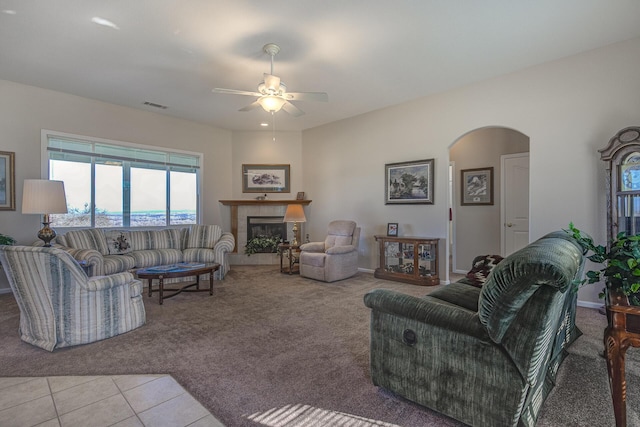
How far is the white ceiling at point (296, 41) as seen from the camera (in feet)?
9.16

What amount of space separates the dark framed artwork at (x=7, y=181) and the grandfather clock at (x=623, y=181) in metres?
7.14

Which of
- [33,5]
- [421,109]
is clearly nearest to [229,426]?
[33,5]

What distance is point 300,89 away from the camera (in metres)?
4.62

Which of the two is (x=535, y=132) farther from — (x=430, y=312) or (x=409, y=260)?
(x=430, y=312)

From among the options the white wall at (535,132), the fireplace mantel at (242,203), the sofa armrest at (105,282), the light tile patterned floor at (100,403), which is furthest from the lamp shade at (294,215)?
the light tile patterned floor at (100,403)

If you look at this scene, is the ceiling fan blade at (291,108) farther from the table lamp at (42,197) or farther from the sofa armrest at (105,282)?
the table lamp at (42,197)

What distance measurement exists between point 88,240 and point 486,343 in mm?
5158

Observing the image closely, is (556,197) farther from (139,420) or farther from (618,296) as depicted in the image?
(139,420)

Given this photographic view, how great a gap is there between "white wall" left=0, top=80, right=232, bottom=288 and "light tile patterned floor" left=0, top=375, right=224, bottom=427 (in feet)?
10.9

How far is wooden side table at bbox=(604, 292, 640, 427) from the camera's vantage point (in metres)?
1.42

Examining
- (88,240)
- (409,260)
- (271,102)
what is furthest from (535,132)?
(88,240)

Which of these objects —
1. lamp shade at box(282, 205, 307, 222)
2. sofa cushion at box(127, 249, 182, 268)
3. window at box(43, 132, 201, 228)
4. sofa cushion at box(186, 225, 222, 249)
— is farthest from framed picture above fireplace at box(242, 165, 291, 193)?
sofa cushion at box(127, 249, 182, 268)

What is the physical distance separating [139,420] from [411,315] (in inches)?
62.2

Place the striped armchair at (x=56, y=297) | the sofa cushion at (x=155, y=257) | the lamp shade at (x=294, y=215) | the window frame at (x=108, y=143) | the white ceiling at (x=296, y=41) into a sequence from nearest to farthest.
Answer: the striped armchair at (x=56, y=297) → the white ceiling at (x=296, y=41) → the window frame at (x=108, y=143) → the sofa cushion at (x=155, y=257) → the lamp shade at (x=294, y=215)
